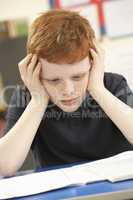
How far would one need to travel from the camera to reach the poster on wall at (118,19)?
222 cm

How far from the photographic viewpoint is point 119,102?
47.6 inches

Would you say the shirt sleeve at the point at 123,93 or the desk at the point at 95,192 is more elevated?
the shirt sleeve at the point at 123,93

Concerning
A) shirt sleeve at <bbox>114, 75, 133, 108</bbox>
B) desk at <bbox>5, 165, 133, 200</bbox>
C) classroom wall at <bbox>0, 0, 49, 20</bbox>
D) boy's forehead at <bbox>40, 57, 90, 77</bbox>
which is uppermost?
classroom wall at <bbox>0, 0, 49, 20</bbox>

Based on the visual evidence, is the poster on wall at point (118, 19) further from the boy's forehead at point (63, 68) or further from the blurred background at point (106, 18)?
the boy's forehead at point (63, 68)

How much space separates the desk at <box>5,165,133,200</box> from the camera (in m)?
0.73

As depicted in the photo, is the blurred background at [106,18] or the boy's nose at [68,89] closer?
the boy's nose at [68,89]

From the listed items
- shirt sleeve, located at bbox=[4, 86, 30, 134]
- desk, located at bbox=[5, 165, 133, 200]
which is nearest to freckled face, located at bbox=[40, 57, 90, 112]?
shirt sleeve, located at bbox=[4, 86, 30, 134]

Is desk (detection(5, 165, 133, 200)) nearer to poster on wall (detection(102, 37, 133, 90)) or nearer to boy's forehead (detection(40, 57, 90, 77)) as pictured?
boy's forehead (detection(40, 57, 90, 77))

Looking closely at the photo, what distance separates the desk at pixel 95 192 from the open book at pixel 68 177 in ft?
0.05

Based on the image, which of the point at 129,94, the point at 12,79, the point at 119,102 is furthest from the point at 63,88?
the point at 12,79

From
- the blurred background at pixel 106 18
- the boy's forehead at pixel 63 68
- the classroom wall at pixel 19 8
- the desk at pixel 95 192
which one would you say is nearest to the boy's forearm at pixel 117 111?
the boy's forehead at pixel 63 68

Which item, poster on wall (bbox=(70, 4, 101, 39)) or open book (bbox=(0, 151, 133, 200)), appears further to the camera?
poster on wall (bbox=(70, 4, 101, 39))

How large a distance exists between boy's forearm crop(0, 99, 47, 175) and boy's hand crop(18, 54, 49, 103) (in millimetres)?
50

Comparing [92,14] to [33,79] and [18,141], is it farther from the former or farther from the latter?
[18,141]
